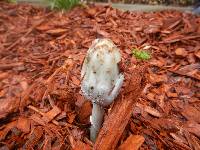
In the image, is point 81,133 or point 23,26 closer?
point 81,133

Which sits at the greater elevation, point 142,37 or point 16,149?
point 142,37

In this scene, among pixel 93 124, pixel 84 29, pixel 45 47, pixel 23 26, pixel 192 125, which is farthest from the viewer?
pixel 23 26

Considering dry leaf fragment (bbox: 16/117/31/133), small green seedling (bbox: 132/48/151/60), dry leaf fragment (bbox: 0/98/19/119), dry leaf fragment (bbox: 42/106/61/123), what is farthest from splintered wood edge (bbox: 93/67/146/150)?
small green seedling (bbox: 132/48/151/60)

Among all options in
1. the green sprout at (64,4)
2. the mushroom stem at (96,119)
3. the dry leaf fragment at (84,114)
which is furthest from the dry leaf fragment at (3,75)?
the green sprout at (64,4)

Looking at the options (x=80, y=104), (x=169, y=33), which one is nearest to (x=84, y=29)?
(x=169, y=33)

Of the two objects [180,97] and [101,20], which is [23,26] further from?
[180,97]

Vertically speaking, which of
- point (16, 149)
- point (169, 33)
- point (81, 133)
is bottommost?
point (16, 149)
